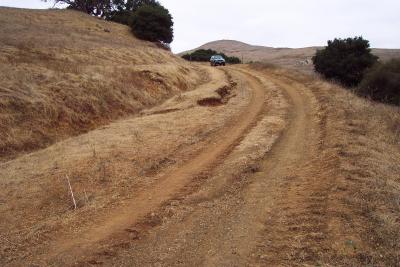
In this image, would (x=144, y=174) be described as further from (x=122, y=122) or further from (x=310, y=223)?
(x=122, y=122)

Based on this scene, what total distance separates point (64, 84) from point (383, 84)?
77.3 ft

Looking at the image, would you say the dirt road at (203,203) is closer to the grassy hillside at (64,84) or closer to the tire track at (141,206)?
the tire track at (141,206)

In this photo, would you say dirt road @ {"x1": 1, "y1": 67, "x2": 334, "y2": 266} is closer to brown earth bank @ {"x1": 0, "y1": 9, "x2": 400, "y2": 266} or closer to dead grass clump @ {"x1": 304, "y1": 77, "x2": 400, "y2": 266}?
brown earth bank @ {"x1": 0, "y1": 9, "x2": 400, "y2": 266}

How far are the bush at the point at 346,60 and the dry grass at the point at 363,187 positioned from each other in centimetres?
2116

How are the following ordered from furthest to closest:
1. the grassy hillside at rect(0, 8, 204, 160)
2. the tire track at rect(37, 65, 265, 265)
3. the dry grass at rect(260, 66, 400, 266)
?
the grassy hillside at rect(0, 8, 204, 160) < the tire track at rect(37, 65, 265, 265) < the dry grass at rect(260, 66, 400, 266)

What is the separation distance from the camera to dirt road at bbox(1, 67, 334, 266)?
8562mm

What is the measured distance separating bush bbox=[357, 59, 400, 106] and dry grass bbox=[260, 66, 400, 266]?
1260 centimetres

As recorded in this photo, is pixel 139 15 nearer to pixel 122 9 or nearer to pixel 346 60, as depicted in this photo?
pixel 122 9

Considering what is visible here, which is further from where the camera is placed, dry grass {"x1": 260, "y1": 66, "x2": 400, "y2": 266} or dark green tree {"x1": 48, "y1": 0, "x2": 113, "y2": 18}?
dark green tree {"x1": 48, "y1": 0, "x2": 113, "y2": 18}

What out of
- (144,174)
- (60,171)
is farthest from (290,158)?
(60,171)

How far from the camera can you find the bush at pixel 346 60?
1606 inches

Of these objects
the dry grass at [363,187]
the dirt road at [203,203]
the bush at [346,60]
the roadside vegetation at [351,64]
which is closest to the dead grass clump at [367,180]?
the dry grass at [363,187]

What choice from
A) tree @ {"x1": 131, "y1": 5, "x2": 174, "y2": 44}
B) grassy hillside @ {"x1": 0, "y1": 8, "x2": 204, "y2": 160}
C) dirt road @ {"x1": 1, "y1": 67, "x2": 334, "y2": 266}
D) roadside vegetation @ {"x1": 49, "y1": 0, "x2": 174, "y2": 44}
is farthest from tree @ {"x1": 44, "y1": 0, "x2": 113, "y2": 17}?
dirt road @ {"x1": 1, "y1": 67, "x2": 334, "y2": 266}

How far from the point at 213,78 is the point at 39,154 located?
21986 millimetres
